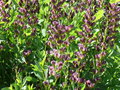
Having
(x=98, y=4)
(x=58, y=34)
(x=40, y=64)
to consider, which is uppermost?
(x=98, y=4)

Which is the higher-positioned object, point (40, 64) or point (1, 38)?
point (1, 38)

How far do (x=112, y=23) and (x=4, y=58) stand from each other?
3.75ft

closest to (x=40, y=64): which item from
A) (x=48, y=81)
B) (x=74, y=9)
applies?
(x=48, y=81)

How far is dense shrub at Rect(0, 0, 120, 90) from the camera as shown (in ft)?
7.21

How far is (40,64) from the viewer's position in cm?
229

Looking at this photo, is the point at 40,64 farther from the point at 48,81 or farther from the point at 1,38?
the point at 1,38

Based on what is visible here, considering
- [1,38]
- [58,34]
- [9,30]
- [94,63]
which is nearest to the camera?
[58,34]

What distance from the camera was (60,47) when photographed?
88.8 inches

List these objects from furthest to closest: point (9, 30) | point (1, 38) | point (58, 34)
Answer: point (9, 30) < point (1, 38) < point (58, 34)

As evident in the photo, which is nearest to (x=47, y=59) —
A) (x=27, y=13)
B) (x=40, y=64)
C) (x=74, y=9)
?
(x=40, y=64)

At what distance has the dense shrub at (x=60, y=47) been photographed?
2197 millimetres

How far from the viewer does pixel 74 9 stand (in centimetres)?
292

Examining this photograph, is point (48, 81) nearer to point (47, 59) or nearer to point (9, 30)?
point (47, 59)

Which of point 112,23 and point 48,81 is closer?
point 48,81
